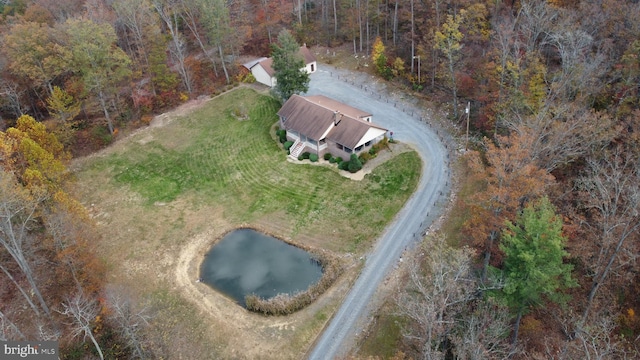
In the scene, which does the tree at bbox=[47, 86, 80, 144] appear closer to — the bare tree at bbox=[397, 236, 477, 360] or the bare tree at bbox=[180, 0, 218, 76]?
the bare tree at bbox=[180, 0, 218, 76]

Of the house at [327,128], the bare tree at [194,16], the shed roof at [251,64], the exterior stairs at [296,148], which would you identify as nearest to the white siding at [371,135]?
the house at [327,128]

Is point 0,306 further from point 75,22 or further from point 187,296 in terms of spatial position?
point 75,22

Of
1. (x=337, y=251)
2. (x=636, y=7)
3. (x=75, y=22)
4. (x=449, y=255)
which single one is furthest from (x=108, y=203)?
(x=636, y=7)

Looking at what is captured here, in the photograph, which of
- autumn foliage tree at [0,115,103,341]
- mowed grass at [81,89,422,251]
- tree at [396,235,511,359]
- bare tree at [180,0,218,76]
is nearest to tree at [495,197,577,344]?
tree at [396,235,511,359]

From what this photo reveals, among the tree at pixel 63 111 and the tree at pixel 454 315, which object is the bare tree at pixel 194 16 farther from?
the tree at pixel 454 315

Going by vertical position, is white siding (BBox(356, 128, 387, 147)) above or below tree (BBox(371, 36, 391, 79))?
below

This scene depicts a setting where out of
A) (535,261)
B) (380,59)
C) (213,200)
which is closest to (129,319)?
(213,200)

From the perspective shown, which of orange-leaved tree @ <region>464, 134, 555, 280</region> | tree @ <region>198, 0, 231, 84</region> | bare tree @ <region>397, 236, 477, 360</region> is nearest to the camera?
bare tree @ <region>397, 236, 477, 360</region>
